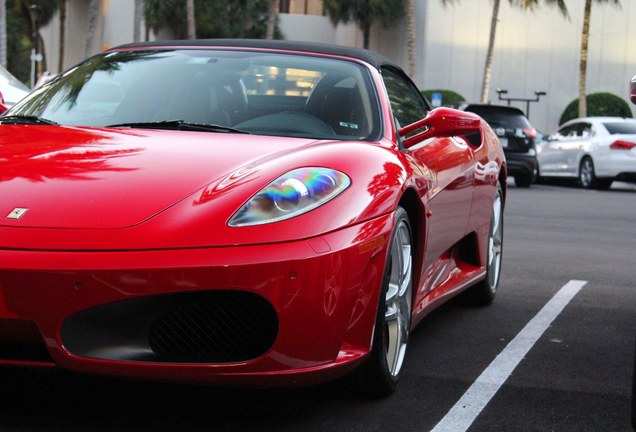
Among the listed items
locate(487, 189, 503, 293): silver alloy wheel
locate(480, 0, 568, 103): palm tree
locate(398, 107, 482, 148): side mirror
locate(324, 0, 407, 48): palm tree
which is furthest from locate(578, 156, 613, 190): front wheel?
locate(324, 0, 407, 48): palm tree

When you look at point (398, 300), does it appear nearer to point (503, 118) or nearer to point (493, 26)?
point (503, 118)

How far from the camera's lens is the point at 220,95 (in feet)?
16.8

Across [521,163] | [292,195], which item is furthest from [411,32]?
[292,195]

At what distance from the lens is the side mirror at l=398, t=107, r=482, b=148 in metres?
5.04

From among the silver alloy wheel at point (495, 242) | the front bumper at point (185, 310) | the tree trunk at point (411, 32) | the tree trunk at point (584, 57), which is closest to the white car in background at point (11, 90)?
the silver alloy wheel at point (495, 242)

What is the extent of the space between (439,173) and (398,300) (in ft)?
3.04

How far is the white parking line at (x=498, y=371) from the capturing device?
4.21 m

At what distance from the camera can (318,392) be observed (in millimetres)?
4520

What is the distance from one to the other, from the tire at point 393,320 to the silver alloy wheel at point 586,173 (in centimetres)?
1960

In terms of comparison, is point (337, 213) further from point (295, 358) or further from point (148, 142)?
point (148, 142)

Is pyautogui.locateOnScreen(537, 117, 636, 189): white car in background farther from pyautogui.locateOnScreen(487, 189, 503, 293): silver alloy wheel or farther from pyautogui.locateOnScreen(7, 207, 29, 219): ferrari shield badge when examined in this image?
pyautogui.locateOnScreen(7, 207, 29, 219): ferrari shield badge

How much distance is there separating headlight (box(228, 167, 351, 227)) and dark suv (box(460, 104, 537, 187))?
18047 mm

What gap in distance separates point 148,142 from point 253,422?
109 centimetres

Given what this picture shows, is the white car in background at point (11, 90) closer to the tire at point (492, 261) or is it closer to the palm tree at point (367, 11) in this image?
the tire at point (492, 261)
